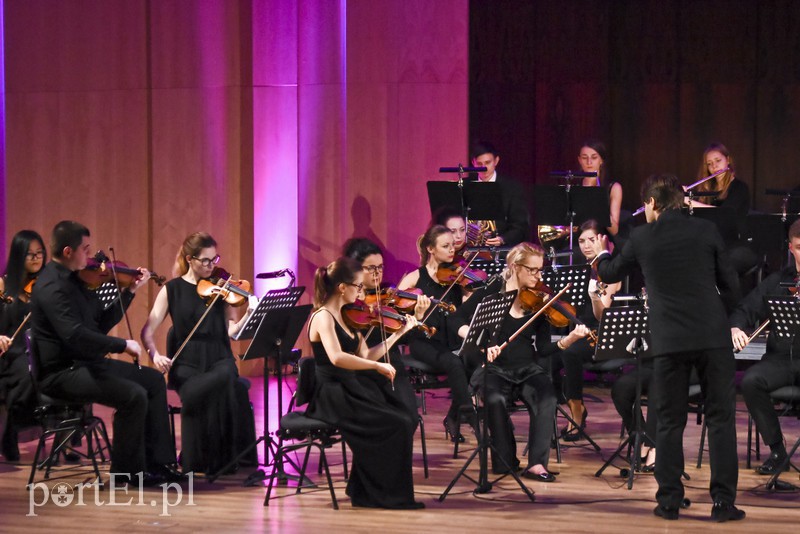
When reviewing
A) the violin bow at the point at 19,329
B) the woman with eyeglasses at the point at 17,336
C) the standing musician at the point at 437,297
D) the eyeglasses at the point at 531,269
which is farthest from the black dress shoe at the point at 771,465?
the violin bow at the point at 19,329

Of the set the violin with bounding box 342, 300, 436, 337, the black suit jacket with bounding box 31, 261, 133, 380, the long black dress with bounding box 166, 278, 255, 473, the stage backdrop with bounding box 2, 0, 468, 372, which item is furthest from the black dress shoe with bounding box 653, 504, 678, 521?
the stage backdrop with bounding box 2, 0, 468, 372

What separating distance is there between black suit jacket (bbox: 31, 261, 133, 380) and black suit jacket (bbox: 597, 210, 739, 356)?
2.61 metres

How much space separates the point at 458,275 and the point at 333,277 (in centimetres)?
154

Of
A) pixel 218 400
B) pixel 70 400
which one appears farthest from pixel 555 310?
pixel 70 400

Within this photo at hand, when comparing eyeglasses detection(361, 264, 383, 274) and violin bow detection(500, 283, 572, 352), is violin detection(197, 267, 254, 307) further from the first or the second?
violin bow detection(500, 283, 572, 352)

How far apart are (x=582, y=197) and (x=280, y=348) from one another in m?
2.69

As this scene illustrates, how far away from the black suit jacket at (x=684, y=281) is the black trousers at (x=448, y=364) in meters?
1.57

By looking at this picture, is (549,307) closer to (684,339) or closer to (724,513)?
(684,339)

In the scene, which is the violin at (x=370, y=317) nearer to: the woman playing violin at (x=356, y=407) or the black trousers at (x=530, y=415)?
the woman playing violin at (x=356, y=407)

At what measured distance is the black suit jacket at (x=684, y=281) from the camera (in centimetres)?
504

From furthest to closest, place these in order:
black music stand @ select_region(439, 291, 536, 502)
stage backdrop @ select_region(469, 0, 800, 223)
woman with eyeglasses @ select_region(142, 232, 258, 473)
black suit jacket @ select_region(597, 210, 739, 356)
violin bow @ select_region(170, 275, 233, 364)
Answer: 1. stage backdrop @ select_region(469, 0, 800, 223)
2. violin bow @ select_region(170, 275, 233, 364)
3. woman with eyeglasses @ select_region(142, 232, 258, 473)
4. black music stand @ select_region(439, 291, 536, 502)
5. black suit jacket @ select_region(597, 210, 739, 356)

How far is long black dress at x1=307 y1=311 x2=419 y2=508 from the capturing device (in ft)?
17.7

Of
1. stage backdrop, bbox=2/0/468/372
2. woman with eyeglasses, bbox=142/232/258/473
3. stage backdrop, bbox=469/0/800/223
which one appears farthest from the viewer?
stage backdrop, bbox=469/0/800/223

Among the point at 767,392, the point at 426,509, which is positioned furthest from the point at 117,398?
the point at 767,392
